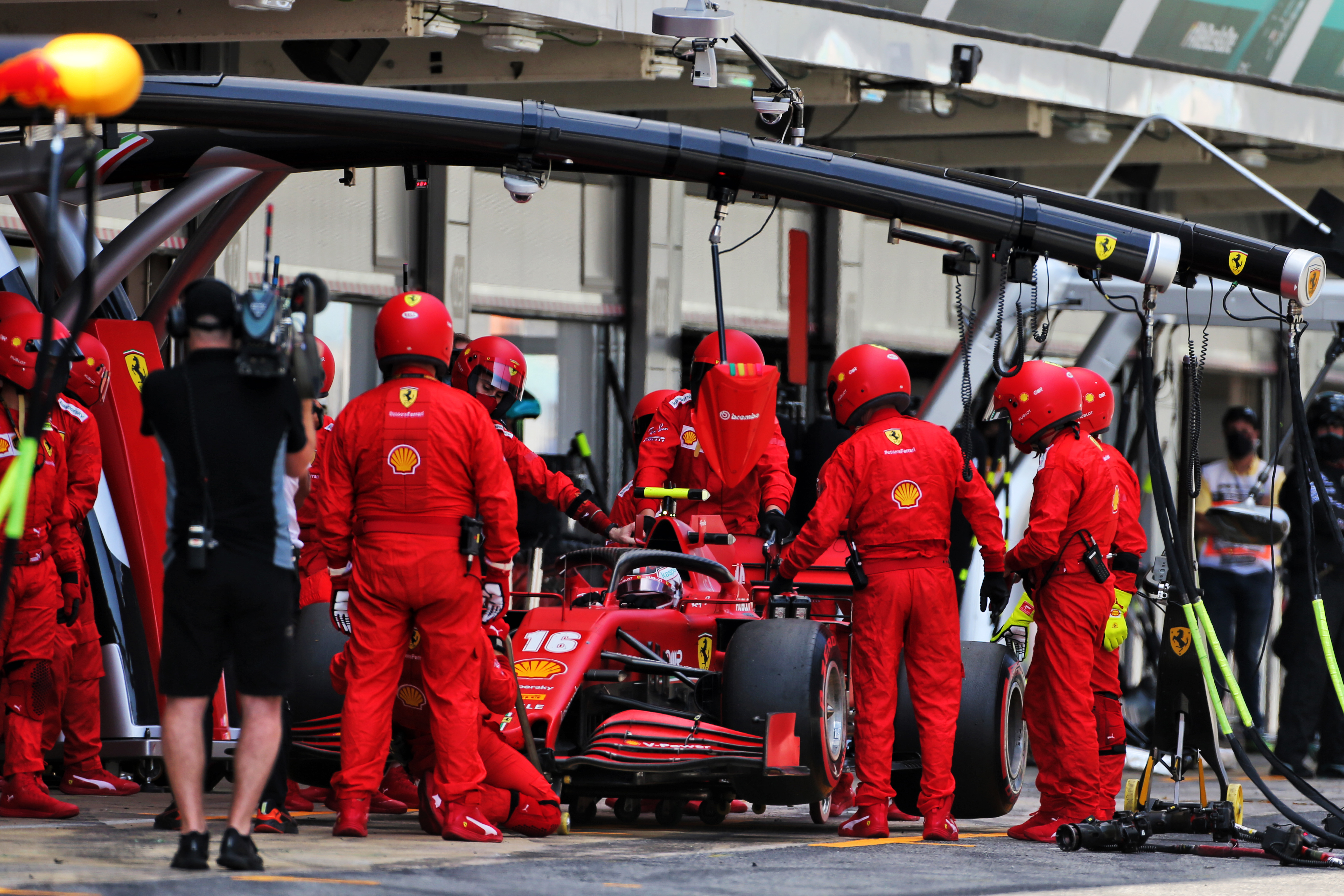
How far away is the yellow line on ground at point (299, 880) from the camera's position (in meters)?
5.39

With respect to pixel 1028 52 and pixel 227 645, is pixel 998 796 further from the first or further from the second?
pixel 1028 52

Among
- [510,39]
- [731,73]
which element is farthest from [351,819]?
[731,73]

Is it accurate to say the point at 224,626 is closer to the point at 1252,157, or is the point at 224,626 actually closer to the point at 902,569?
the point at 902,569

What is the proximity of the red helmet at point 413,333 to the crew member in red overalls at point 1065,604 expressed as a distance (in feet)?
8.25

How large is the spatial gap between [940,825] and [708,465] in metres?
2.25

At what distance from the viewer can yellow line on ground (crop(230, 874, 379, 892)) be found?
17.7 ft

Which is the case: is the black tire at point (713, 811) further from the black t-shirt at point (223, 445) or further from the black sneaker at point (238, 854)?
the black t-shirt at point (223, 445)

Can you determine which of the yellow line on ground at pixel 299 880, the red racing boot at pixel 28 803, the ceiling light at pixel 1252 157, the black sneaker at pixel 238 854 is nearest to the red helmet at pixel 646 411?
the red racing boot at pixel 28 803

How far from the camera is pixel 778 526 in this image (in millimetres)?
8664

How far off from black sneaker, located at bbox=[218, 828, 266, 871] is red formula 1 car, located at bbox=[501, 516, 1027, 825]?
1.61 m

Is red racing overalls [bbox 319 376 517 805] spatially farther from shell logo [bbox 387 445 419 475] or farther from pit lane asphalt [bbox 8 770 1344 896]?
pit lane asphalt [bbox 8 770 1344 896]

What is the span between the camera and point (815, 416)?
16.0 metres

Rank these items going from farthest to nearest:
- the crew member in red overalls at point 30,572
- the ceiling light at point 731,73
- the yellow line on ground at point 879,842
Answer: the ceiling light at point 731,73
the crew member in red overalls at point 30,572
the yellow line on ground at point 879,842

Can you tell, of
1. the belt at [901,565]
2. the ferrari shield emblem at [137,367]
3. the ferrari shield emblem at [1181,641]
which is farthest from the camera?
the ferrari shield emblem at [137,367]
